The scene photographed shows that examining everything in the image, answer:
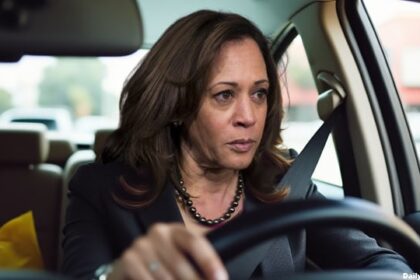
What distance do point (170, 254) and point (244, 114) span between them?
760mm

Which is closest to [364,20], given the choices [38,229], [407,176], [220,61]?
[407,176]

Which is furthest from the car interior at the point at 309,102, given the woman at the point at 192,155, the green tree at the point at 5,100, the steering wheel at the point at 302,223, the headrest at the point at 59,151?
the green tree at the point at 5,100

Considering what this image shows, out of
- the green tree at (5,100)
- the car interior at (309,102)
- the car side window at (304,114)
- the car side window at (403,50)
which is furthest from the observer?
the green tree at (5,100)

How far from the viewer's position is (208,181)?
5.44ft

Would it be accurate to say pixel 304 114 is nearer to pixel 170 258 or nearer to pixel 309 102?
pixel 309 102

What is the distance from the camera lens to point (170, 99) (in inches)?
63.5

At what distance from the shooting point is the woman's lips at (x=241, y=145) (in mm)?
1502

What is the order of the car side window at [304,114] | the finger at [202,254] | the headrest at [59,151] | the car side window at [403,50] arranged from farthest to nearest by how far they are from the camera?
the headrest at [59,151], the car side window at [304,114], the car side window at [403,50], the finger at [202,254]

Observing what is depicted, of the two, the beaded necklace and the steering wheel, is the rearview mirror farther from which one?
the steering wheel

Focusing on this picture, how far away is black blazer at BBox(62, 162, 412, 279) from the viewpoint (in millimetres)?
1474

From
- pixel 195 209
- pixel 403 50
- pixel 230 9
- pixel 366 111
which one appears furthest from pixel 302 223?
pixel 230 9

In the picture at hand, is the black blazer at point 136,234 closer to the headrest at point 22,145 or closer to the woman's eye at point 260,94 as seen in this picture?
the woman's eye at point 260,94

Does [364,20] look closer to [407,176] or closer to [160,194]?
[407,176]

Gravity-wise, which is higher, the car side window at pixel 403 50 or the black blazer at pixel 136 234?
the car side window at pixel 403 50
